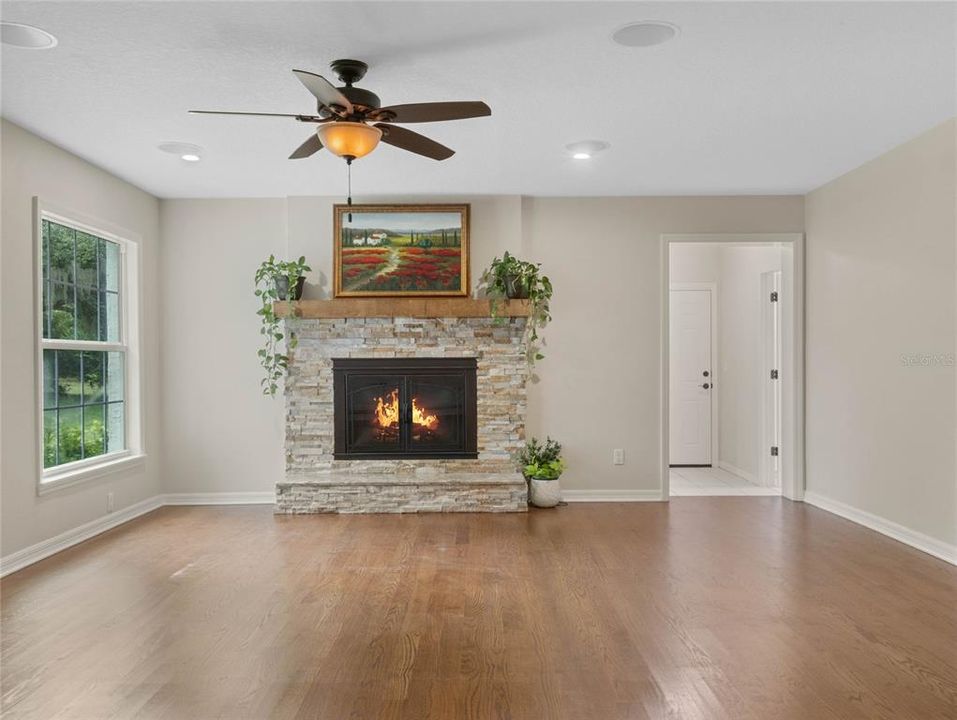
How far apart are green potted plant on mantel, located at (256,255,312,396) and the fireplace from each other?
0.47 m

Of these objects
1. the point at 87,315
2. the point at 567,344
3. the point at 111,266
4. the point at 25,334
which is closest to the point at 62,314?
the point at 87,315

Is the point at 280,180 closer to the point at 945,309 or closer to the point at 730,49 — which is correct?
the point at 730,49

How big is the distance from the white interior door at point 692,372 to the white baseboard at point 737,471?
0.67 ft

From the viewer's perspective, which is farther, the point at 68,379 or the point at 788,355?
the point at 788,355

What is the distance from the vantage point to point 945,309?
412 cm

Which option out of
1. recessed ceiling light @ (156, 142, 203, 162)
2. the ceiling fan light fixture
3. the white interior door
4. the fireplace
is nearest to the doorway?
the white interior door

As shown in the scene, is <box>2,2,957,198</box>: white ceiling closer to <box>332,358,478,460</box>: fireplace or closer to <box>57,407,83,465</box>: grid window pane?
<box>332,358,478,460</box>: fireplace

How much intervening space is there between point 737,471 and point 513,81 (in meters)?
5.22

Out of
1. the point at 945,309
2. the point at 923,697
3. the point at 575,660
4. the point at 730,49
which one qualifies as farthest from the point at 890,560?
the point at 730,49

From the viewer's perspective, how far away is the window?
14.6 feet

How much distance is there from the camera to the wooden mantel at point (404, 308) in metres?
5.61

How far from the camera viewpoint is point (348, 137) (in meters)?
2.99

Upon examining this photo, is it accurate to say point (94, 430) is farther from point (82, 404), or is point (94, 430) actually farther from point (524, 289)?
point (524, 289)

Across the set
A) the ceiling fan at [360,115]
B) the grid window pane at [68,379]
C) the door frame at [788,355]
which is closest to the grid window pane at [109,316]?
the grid window pane at [68,379]
